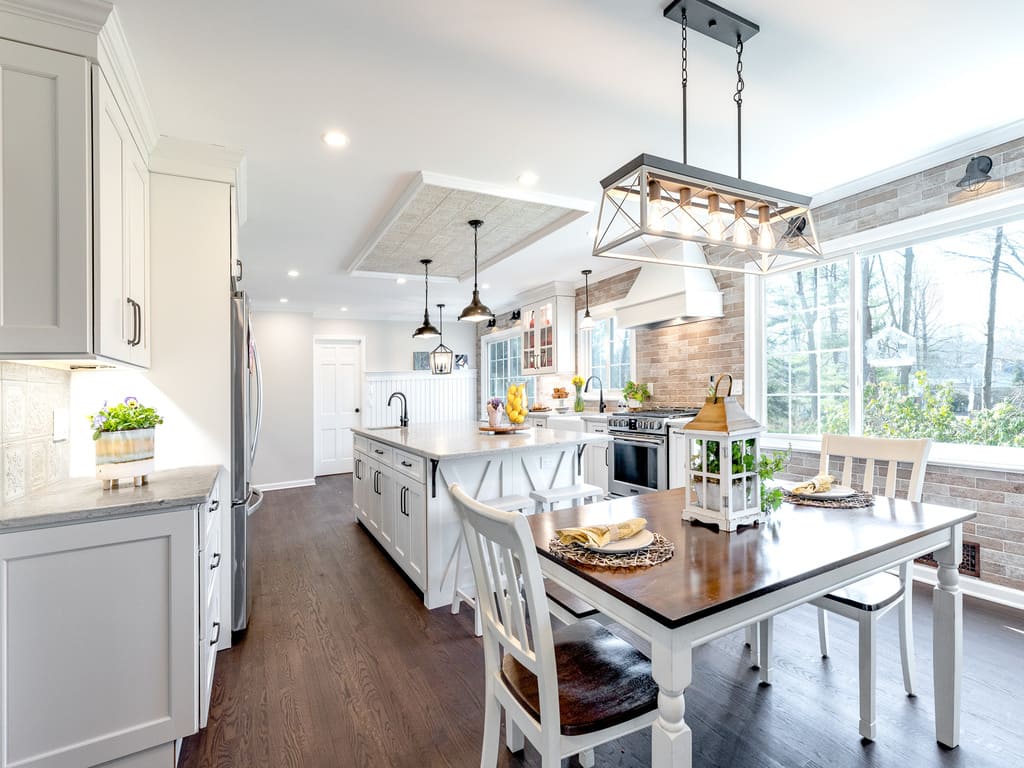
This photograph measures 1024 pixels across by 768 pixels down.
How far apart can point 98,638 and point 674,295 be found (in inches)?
162

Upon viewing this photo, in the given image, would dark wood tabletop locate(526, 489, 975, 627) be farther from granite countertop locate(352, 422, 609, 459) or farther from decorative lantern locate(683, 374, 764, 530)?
granite countertop locate(352, 422, 609, 459)

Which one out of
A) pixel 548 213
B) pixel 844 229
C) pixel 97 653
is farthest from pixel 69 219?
pixel 844 229

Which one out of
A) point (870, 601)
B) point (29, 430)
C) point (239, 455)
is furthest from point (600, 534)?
point (29, 430)

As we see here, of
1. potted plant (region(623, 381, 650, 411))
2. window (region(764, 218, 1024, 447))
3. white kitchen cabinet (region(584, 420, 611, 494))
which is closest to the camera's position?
window (region(764, 218, 1024, 447))

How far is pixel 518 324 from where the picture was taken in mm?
7312

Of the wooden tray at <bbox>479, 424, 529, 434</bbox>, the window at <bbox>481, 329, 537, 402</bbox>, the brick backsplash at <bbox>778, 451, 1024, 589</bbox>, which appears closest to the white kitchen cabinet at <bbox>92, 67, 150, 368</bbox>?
the wooden tray at <bbox>479, 424, 529, 434</bbox>

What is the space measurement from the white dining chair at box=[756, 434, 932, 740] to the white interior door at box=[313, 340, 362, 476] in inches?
260

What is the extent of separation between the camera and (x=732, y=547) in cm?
140

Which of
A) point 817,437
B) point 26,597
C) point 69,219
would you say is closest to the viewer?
point 26,597

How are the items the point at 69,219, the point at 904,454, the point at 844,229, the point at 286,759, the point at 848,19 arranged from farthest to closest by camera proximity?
the point at 844,229 < the point at 904,454 < the point at 848,19 < the point at 286,759 < the point at 69,219

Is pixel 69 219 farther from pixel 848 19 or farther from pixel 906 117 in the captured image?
pixel 906 117

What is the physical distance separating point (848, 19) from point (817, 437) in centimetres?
274

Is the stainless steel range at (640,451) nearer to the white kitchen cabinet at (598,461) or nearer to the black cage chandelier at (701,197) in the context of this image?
the white kitchen cabinet at (598,461)

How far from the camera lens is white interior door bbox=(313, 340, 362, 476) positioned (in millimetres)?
7477
